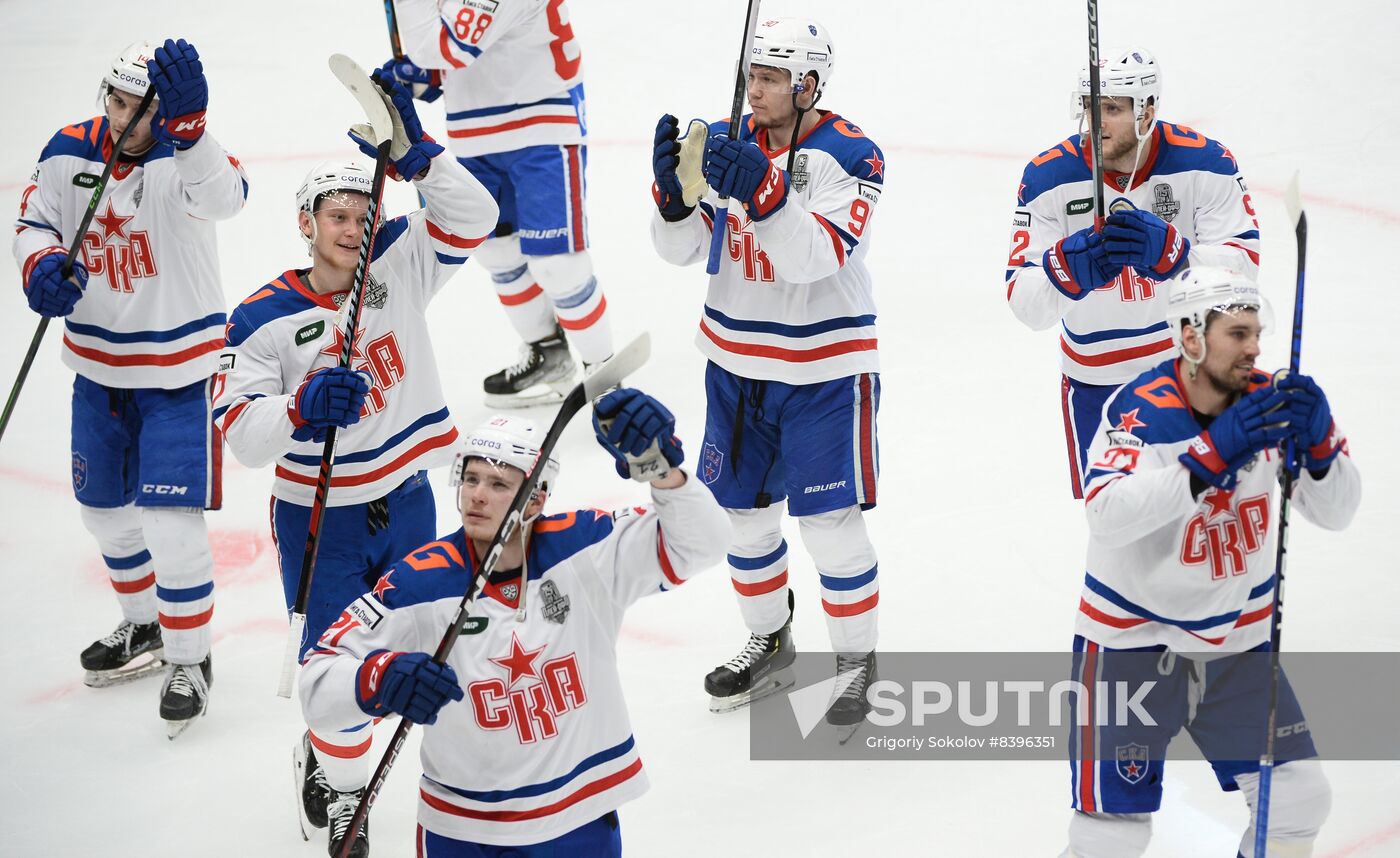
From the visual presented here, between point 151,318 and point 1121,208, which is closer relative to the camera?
point 1121,208

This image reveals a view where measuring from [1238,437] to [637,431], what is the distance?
104cm

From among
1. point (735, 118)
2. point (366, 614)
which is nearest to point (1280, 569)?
point (735, 118)

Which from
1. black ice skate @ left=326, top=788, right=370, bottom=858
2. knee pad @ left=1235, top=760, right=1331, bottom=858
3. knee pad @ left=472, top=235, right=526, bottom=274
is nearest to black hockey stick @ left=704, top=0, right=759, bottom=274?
black ice skate @ left=326, top=788, right=370, bottom=858

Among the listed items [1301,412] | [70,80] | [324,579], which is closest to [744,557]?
[324,579]

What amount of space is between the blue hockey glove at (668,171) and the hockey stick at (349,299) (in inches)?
24.2

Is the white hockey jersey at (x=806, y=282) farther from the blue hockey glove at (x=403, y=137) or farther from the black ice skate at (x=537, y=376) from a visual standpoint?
the black ice skate at (x=537, y=376)

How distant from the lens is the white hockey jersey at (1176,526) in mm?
2986

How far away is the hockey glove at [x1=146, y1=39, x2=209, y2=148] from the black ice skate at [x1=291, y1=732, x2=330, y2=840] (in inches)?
57.9

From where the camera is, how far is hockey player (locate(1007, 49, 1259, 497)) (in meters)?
3.91

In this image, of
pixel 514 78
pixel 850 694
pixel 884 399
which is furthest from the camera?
pixel 884 399

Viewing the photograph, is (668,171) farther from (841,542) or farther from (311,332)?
(841,542)

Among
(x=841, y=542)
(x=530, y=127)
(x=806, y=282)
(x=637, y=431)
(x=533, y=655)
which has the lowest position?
(x=841, y=542)

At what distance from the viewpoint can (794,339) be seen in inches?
159

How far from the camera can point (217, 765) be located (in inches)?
166
